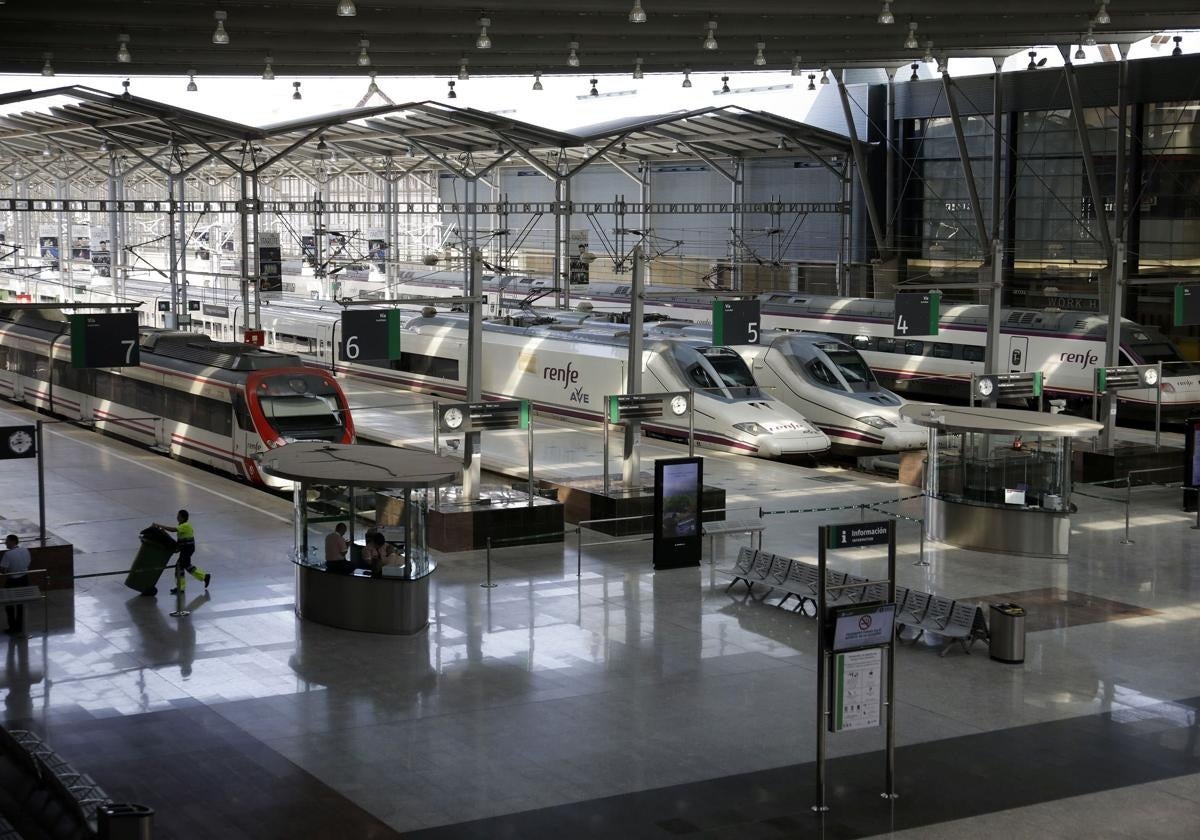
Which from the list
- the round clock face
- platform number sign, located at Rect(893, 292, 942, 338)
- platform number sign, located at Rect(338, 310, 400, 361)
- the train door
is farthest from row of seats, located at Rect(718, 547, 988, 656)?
the train door

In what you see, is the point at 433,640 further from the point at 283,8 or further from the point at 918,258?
the point at 918,258

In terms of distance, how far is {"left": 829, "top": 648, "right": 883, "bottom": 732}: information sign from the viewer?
36.0 feet

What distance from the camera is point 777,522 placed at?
2220cm

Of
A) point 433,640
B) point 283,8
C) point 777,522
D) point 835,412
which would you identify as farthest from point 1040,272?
point 433,640

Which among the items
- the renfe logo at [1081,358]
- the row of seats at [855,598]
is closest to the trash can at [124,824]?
the row of seats at [855,598]

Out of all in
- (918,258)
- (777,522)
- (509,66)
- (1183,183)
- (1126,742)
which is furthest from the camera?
(918,258)

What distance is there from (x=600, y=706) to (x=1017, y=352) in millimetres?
23776

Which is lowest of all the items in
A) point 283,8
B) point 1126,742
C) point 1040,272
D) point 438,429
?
point 1126,742

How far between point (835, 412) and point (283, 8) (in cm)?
1346

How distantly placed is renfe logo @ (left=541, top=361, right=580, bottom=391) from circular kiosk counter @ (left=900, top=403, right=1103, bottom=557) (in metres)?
12.1

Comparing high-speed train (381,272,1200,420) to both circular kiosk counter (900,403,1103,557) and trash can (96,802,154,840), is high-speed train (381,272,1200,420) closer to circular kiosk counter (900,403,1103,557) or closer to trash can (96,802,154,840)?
circular kiosk counter (900,403,1103,557)

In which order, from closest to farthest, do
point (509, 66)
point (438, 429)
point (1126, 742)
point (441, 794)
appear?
1. point (441, 794)
2. point (1126, 742)
3. point (438, 429)
4. point (509, 66)

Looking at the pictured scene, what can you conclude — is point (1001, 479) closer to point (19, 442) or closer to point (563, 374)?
point (19, 442)

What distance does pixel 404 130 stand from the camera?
42.8 m
